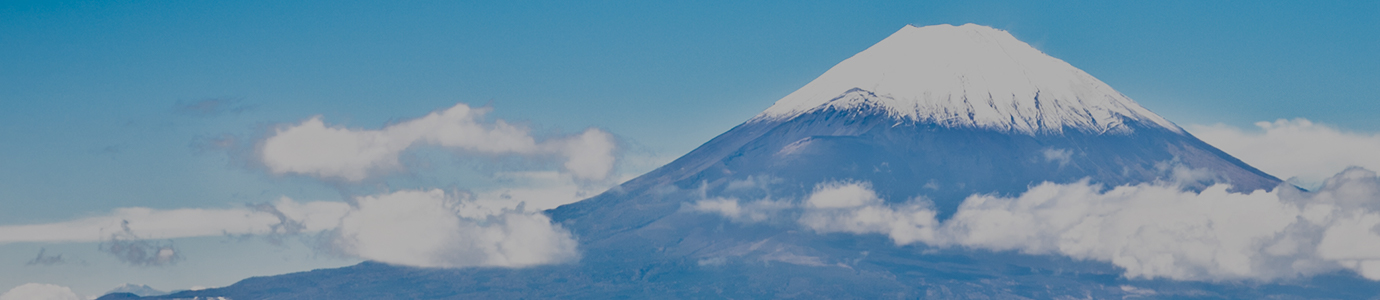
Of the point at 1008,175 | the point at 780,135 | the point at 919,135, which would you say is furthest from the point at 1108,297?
the point at 780,135

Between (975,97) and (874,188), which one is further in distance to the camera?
(975,97)

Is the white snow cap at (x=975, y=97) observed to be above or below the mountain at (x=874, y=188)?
above

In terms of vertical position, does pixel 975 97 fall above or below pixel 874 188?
above

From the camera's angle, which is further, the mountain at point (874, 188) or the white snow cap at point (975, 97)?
the white snow cap at point (975, 97)

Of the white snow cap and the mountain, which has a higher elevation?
the white snow cap
